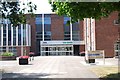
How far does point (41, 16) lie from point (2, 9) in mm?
84686

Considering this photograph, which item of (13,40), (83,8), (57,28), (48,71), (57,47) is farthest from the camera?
(57,28)

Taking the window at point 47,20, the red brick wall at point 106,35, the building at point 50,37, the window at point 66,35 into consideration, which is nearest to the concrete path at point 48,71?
the red brick wall at point 106,35

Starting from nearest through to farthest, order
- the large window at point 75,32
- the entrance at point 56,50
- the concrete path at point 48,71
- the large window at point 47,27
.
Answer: the concrete path at point 48,71, the entrance at point 56,50, the large window at point 75,32, the large window at point 47,27

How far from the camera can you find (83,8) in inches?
776

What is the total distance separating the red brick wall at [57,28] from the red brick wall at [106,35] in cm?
3493

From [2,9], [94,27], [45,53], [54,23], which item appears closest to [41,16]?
[54,23]

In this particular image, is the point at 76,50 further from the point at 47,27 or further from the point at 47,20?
the point at 47,20

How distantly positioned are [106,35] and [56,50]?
3450 centimetres

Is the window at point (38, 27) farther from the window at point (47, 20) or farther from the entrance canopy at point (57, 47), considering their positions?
the entrance canopy at point (57, 47)

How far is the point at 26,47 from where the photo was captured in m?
102

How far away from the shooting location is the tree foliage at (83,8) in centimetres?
1948

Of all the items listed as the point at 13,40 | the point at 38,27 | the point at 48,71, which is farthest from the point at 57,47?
the point at 48,71

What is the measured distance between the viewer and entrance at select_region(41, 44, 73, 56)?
105 metres

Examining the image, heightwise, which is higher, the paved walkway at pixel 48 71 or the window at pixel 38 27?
the window at pixel 38 27
